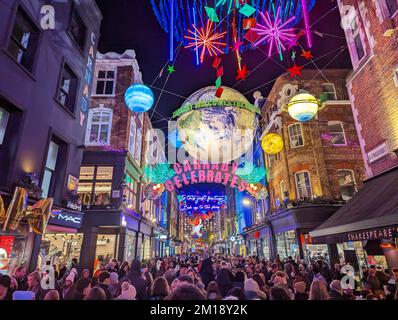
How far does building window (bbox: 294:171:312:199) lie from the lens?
20047mm

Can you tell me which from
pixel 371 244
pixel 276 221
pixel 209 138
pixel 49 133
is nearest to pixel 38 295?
pixel 49 133

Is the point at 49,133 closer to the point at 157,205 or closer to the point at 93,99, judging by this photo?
the point at 93,99

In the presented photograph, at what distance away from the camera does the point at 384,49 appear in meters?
9.81

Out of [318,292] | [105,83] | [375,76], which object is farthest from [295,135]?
[318,292]

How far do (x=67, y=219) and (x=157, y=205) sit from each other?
25068 mm

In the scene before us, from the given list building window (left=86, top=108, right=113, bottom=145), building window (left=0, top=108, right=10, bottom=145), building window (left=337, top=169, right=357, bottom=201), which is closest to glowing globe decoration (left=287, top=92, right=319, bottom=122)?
building window (left=0, top=108, right=10, bottom=145)

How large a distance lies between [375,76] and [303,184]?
37.9 ft

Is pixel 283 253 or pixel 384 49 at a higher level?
pixel 384 49

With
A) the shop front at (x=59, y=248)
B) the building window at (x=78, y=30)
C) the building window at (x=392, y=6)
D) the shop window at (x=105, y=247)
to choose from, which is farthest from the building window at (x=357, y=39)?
the shop window at (x=105, y=247)

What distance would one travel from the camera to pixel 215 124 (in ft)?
36.8

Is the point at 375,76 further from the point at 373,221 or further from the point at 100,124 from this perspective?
the point at 100,124

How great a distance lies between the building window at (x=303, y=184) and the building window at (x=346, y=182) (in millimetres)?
2302

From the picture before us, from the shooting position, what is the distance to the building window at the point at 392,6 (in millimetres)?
9484

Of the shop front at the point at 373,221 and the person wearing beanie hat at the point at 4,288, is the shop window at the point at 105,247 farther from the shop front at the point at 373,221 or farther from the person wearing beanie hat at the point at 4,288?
the shop front at the point at 373,221
